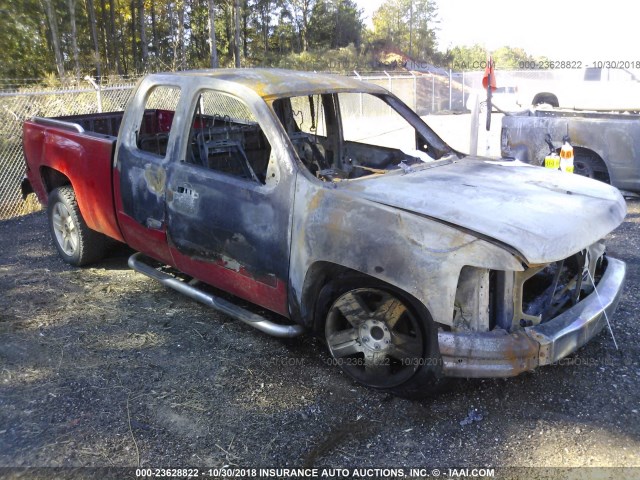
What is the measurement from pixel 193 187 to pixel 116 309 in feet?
4.65

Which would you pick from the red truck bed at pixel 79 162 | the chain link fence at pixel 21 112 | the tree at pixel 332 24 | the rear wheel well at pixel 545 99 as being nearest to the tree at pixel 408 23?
the tree at pixel 332 24

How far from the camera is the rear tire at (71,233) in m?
5.31

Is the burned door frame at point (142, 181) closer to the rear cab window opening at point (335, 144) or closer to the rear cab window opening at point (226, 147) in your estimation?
the rear cab window opening at point (226, 147)

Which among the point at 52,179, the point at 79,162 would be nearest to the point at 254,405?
the point at 79,162

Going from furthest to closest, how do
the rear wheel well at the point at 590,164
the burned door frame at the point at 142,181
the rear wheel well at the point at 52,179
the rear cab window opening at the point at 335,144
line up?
the rear wheel well at the point at 590,164 → the rear wheel well at the point at 52,179 → the rear cab window opening at the point at 335,144 → the burned door frame at the point at 142,181

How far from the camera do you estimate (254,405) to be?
329cm

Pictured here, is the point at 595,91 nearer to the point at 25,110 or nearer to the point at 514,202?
the point at 25,110

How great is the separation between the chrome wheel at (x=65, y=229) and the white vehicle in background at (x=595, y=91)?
42.7ft

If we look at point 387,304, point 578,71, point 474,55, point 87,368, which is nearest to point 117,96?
point 87,368

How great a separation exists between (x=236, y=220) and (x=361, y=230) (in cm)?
96

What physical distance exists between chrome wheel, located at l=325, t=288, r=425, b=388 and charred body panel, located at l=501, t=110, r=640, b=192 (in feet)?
19.1

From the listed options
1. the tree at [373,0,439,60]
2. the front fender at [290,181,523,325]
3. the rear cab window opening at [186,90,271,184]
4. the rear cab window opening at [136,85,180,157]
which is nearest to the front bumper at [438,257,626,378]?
the front fender at [290,181,523,325]

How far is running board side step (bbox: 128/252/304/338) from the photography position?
3633 millimetres

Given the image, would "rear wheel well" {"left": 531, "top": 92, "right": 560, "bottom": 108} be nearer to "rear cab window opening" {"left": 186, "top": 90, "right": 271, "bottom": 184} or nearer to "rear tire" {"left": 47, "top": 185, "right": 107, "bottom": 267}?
"rear cab window opening" {"left": 186, "top": 90, "right": 271, "bottom": 184}
